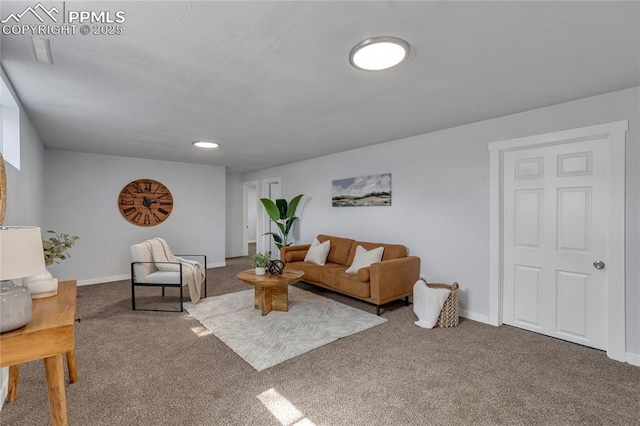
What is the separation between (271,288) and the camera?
371 cm

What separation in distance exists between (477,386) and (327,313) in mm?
1831

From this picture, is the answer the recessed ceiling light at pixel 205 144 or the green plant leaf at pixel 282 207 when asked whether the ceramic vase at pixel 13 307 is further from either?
→ the green plant leaf at pixel 282 207

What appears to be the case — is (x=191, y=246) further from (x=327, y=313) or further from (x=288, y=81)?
(x=288, y=81)

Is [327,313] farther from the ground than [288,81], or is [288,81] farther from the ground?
[288,81]

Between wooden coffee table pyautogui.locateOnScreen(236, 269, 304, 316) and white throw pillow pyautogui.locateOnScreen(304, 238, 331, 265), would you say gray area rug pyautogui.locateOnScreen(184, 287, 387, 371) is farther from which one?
white throw pillow pyautogui.locateOnScreen(304, 238, 331, 265)

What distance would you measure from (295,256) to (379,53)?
378cm

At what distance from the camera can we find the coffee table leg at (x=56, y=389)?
1.41m

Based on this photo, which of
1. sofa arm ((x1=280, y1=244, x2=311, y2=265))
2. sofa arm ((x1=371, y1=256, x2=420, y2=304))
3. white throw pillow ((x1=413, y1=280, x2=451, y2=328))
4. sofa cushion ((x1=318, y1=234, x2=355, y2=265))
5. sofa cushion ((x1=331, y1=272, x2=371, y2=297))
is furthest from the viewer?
sofa arm ((x1=280, y1=244, x2=311, y2=265))

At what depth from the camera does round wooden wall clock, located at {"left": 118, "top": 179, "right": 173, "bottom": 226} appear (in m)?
5.57

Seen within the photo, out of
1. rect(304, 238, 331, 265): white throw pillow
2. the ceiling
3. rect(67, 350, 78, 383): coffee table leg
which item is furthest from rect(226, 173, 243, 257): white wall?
rect(67, 350, 78, 383): coffee table leg

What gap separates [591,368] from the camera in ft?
7.88

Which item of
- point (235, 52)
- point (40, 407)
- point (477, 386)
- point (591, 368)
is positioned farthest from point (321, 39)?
point (591, 368)

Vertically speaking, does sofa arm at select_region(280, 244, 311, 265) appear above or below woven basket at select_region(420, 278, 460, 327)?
above
